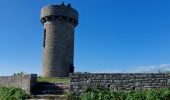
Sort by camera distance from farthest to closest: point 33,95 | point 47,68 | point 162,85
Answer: point 47,68 → point 33,95 → point 162,85

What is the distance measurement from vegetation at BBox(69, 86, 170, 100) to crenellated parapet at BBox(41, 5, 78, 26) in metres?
9.77

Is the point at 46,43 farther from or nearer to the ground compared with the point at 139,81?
farther from the ground

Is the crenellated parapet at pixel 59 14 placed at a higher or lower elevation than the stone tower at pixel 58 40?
higher

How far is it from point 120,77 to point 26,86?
501cm

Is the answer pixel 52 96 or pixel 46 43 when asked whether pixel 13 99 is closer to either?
pixel 52 96

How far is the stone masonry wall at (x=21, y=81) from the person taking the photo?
1611cm

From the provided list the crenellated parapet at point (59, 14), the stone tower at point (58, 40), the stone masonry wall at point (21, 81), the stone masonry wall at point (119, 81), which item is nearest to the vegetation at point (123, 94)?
the stone masonry wall at point (119, 81)

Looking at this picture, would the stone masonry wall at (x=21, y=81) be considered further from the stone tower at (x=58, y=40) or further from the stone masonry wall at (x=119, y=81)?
the stone tower at (x=58, y=40)

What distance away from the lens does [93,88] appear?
14297mm

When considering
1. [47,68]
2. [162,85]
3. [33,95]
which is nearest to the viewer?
[162,85]

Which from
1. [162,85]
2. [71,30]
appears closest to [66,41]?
[71,30]

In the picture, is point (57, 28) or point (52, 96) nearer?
point (52, 96)

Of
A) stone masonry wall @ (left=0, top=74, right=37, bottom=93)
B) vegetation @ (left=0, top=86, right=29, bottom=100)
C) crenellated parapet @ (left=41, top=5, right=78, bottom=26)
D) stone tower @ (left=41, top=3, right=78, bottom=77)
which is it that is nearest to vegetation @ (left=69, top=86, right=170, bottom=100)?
vegetation @ (left=0, top=86, right=29, bottom=100)

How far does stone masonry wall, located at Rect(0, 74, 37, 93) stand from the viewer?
16.1 meters
